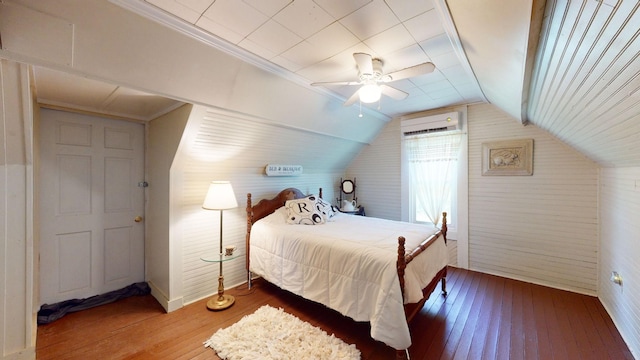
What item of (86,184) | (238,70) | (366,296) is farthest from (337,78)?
(86,184)

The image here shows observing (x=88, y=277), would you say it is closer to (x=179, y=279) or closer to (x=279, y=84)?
(x=179, y=279)

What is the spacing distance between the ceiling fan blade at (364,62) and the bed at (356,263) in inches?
51.9

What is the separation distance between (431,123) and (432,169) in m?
0.71

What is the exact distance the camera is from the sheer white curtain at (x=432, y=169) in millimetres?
→ 3588

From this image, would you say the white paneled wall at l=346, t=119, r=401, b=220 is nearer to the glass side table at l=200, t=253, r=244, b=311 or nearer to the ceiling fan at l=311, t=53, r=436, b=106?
the ceiling fan at l=311, t=53, r=436, b=106

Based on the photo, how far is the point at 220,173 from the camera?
2.93 metres

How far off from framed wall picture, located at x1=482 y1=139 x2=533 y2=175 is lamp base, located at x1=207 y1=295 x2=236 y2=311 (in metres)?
3.67

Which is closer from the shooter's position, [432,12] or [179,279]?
[432,12]

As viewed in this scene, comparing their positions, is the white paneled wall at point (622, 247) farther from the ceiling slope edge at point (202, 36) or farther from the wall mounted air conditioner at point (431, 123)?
the ceiling slope edge at point (202, 36)

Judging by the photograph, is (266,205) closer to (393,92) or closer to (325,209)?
(325,209)

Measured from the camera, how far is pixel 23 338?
162 cm

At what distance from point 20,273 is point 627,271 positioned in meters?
4.58

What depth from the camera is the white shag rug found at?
1815mm

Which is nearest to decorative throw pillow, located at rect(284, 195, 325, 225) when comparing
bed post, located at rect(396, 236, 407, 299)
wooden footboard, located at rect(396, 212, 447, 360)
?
wooden footboard, located at rect(396, 212, 447, 360)
